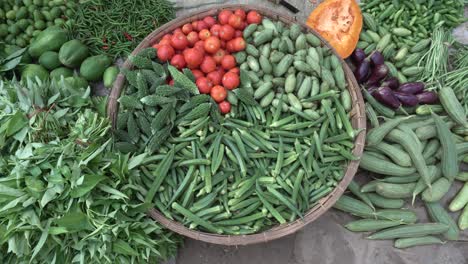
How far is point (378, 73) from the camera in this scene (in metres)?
3.29

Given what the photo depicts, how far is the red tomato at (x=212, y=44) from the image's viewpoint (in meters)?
2.81

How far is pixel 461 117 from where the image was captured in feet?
10.5

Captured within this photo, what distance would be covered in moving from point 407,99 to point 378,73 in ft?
1.14

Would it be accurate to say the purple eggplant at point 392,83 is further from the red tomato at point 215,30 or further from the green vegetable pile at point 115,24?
the green vegetable pile at point 115,24

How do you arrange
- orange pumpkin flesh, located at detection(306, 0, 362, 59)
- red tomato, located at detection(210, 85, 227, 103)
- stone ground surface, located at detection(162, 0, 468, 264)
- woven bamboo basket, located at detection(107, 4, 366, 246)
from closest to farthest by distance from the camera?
1. woven bamboo basket, located at detection(107, 4, 366, 246)
2. red tomato, located at detection(210, 85, 227, 103)
3. stone ground surface, located at detection(162, 0, 468, 264)
4. orange pumpkin flesh, located at detection(306, 0, 362, 59)

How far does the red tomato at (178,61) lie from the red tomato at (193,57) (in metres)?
0.03

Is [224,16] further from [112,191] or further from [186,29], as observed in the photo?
[112,191]

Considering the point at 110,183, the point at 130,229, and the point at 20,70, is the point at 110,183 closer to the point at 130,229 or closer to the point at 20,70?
the point at 130,229

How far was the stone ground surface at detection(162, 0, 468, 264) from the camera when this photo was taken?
3.14 metres

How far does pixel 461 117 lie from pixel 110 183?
3.01 m

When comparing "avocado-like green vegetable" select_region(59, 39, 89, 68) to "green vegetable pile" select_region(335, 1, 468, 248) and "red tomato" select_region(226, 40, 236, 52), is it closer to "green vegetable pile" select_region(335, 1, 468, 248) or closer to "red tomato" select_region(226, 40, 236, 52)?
"red tomato" select_region(226, 40, 236, 52)

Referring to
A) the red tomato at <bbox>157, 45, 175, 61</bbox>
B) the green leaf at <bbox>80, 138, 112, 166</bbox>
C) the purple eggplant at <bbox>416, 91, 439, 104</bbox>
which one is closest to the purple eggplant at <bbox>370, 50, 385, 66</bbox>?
the purple eggplant at <bbox>416, 91, 439, 104</bbox>

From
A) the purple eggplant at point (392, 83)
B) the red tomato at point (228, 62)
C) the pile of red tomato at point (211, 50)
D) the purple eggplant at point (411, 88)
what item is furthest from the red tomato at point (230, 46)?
the purple eggplant at point (411, 88)

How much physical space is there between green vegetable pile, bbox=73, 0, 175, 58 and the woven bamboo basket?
1.80 ft
